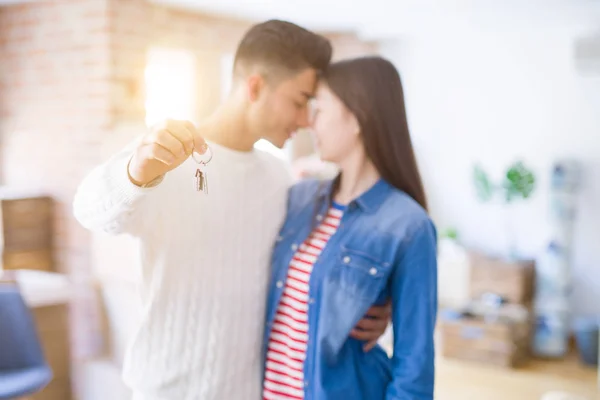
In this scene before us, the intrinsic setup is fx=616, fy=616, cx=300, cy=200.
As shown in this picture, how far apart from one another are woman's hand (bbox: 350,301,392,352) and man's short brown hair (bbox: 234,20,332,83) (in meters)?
0.35

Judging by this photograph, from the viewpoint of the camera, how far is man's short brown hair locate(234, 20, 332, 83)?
82 cm

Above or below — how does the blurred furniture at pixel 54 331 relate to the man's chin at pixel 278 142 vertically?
below

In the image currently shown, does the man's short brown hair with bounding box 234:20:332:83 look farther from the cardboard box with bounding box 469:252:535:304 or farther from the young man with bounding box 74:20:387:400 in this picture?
the cardboard box with bounding box 469:252:535:304

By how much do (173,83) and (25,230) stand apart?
0.54m

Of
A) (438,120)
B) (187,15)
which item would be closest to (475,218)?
(438,120)

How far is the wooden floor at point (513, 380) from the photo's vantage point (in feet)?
7.93

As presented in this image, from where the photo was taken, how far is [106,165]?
684 mm

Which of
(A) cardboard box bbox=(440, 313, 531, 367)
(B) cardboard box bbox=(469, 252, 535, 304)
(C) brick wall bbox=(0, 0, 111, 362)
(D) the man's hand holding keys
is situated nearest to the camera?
(D) the man's hand holding keys

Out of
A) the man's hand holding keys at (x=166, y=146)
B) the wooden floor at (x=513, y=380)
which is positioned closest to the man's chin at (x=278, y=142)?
the man's hand holding keys at (x=166, y=146)

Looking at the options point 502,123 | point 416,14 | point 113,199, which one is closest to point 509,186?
point 502,123

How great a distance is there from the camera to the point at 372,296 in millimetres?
849

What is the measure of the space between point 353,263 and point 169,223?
26 cm

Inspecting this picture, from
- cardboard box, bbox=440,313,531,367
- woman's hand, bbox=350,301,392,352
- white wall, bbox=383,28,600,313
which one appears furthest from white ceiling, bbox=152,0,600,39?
cardboard box, bbox=440,313,531,367

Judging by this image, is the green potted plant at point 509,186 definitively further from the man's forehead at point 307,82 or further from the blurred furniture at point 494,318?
the man's forehead at point 307,82
